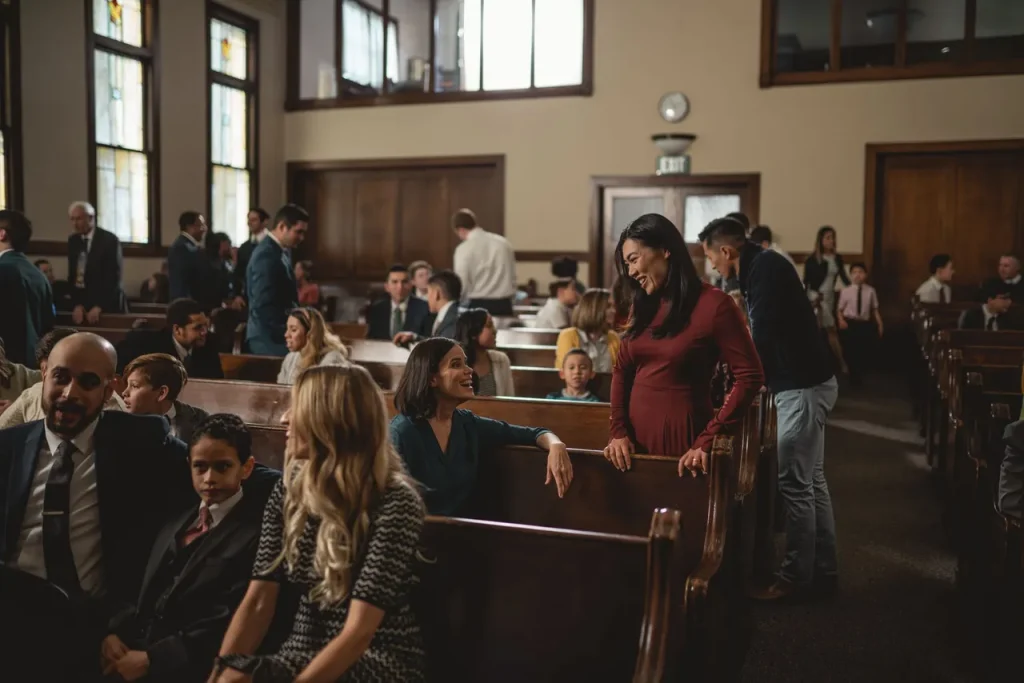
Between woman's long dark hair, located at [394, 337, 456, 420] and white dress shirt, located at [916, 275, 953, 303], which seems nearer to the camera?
woman's long dark hair, located at [394, 337, 456, 420]

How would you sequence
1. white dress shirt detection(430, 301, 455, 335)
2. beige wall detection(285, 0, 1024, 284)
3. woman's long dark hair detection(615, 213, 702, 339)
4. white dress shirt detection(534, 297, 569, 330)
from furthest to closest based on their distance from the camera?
beige wall detection(285, 0, 1024, 284), white dress shirt detection(534, 297, 569, 330), white dress shirt detection(430, 301, 455, 335), woman's long dark hair detection(615, 213, 702, 339)

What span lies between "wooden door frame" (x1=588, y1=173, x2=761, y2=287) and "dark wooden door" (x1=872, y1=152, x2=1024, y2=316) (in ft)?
4.29

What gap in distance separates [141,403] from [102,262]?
5038 millimetres

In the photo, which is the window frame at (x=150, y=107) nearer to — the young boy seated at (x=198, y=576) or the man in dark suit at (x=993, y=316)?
the man in dark suit at (x=993, y=316)

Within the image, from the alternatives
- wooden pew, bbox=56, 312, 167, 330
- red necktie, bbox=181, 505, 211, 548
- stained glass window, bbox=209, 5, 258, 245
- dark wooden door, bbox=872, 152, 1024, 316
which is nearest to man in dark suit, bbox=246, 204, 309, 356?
wooden pew, bbox=56, 312, 167, 330

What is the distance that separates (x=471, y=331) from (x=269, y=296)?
6.07 feet

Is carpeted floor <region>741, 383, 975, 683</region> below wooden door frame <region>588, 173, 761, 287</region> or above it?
below

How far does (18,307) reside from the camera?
5.26 metres

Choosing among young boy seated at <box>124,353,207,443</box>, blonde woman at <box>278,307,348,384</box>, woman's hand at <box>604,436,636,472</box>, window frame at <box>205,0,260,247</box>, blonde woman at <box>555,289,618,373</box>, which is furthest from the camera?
window frame at <box>205,0,260,247</box>

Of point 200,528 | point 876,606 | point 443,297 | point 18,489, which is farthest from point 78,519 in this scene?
point 443,297

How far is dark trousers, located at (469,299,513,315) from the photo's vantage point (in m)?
7.75

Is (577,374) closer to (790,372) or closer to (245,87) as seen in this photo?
(790,372)

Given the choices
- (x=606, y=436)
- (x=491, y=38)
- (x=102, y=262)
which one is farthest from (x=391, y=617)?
(x=491, y=38)

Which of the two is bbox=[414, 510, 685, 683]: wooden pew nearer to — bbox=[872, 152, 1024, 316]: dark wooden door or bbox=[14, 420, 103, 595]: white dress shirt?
bbox=[14, 420, 103, 595]: white dress shirt
